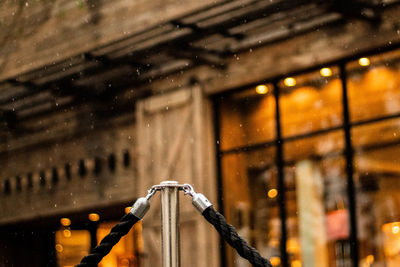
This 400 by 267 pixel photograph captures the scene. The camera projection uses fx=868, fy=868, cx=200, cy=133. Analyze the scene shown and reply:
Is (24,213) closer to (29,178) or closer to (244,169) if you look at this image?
(29,178)

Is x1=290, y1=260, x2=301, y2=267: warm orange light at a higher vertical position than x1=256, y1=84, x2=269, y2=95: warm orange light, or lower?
lower

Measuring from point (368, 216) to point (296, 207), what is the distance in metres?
1.17

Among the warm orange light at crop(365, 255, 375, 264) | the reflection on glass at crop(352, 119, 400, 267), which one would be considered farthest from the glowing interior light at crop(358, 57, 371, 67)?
the warm orange light at crop(365, 255, 375, 264)

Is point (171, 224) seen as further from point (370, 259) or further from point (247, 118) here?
point (247, 118)

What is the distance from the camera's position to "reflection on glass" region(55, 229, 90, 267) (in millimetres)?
16188

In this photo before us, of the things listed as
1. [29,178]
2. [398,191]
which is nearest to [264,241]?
[398,191]

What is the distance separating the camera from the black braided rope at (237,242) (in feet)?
14.0

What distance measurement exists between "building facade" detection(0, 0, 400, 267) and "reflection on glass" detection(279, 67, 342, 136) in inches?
0.7

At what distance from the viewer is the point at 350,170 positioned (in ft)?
34.4

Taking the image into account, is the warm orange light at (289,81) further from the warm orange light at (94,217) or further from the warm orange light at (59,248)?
the warm orange light at (59,248)

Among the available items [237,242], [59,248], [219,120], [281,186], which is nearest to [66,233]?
[59,248]

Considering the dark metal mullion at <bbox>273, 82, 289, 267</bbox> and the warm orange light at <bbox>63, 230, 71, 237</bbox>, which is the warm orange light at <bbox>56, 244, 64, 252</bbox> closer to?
the warm orange light at <bbox>63, 230, 71, 237</bbox>

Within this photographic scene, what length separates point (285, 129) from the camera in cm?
1139

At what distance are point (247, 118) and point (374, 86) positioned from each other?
210 centimetres
